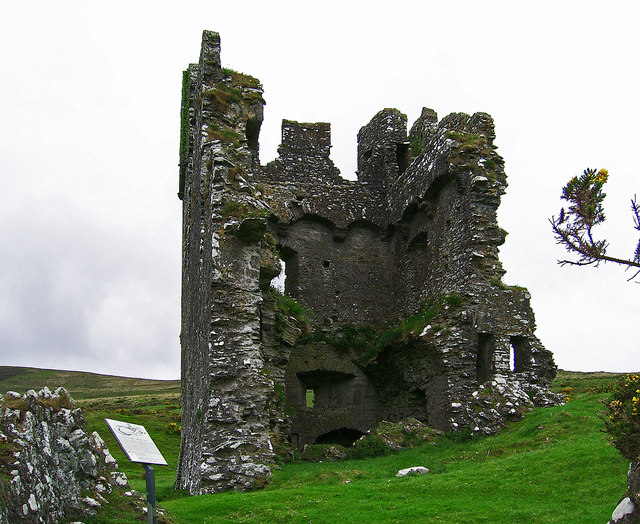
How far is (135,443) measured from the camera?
23.0 feet

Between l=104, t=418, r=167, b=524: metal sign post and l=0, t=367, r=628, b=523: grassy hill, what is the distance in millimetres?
1135

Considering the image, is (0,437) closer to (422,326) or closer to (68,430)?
(68,430)

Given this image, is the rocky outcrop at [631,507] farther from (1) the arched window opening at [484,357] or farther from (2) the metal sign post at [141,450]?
(1) the arched window opening at [484,357]

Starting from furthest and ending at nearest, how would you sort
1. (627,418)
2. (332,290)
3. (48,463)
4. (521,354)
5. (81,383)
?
(81,383) < (332,290) < (521,354) < (627,418) < (48,463)

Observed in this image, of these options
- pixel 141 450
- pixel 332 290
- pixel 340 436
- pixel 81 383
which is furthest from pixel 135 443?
pixel 81 383

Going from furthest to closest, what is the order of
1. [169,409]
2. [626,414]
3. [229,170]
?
[169,409] < [229,170] < [626,414]

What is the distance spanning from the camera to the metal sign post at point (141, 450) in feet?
22.2

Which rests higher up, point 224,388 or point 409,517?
point 224,388

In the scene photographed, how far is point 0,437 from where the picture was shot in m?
6.83

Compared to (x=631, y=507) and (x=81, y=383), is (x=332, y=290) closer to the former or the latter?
(x=631, y=507)

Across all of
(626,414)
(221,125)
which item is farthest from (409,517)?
(221,125)

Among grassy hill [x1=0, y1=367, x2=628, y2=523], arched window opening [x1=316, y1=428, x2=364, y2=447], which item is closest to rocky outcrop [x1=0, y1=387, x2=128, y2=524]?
grassy hill [x1=0, y1=367, x2=628, y2=523]

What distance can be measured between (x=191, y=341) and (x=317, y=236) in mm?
6648

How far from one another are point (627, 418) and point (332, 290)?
14.8 m
